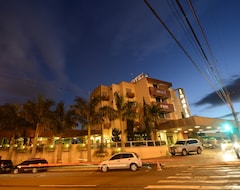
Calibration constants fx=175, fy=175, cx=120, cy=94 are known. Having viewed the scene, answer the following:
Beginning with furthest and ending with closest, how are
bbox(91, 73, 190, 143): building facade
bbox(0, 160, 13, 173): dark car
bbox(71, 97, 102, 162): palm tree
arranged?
bbox(91, 73, 190, 143): building facade < bbox(71, 97, 102, 162): palm tree < bbox(0, 160, 13, 173): dark car

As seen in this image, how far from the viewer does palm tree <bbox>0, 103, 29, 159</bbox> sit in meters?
24.8

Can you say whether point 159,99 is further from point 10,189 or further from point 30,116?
point 10,189

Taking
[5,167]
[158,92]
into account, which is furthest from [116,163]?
[158,92]

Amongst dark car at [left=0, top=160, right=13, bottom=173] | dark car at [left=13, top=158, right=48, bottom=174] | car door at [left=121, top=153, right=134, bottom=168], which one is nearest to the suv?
car door at [left=121, top=153, right=134, bottom=168]

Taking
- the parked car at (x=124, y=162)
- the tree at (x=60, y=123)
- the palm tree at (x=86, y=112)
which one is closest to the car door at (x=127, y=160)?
the parked car at (x=124, y=162)

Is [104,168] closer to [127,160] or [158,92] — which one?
[127,160]

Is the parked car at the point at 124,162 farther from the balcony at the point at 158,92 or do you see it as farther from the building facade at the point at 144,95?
the balcony at the point at 158,92

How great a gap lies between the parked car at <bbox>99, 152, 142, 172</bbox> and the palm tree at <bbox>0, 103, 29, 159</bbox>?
1657 cm

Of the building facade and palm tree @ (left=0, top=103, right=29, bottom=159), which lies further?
the building facade

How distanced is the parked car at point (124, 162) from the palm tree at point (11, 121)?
16.6m

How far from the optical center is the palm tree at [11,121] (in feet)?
81.4

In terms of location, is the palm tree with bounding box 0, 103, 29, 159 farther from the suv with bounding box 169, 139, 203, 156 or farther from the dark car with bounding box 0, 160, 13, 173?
the suv with bounding box 169, 139, 203, 156

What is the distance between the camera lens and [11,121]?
24875mm

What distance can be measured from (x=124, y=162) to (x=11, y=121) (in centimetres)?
1868
